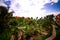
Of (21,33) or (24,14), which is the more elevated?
(24,14)

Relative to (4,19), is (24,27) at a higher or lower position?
Answer: lower

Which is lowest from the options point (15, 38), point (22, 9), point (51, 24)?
point (15, 38)

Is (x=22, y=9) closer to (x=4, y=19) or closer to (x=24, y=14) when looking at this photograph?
(x=24, y=14)

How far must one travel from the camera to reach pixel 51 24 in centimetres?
282

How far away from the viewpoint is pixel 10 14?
113 inches

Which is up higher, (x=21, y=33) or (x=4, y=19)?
(x=4, y=19)

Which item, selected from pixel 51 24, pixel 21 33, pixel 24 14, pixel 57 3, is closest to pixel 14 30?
pixel 21 33

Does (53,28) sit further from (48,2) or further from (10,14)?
(10,14)

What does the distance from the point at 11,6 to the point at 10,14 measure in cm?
13

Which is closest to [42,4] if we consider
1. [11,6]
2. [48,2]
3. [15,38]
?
[48,2]

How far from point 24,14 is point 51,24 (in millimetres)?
440

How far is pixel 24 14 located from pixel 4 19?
12.4 inches

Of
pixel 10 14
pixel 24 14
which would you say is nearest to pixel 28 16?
pixel 24 14

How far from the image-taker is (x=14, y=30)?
9.16ft
